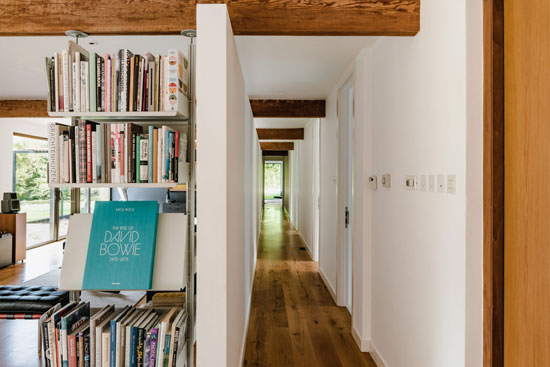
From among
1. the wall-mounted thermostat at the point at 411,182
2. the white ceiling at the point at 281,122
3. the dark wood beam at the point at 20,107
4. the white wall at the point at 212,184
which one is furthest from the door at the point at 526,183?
the dark wood beam at the point at 20,107

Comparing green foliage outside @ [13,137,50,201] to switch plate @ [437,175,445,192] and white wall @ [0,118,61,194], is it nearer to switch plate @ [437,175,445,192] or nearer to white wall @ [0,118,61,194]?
white wall @ [0,118,61,194]

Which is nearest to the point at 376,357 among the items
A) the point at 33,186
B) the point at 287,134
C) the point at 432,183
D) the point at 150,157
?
the point at 432,183

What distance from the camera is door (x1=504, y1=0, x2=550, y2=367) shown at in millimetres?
1269

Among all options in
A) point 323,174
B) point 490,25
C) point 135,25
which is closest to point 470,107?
point 490,25

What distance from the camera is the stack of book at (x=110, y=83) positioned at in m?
1.84

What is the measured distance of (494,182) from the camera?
5.10 feet

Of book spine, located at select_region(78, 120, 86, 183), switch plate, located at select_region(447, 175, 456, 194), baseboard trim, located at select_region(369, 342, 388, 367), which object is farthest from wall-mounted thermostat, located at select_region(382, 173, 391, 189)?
book spine, located at select_region(78, 120, 86, 183)

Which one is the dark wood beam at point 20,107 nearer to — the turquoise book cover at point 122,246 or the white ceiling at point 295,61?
the white ceiling at point 295,61

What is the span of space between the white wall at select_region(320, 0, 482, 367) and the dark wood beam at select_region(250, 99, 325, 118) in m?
1.76

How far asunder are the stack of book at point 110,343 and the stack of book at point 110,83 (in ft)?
3.31

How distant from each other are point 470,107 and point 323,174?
3679mm

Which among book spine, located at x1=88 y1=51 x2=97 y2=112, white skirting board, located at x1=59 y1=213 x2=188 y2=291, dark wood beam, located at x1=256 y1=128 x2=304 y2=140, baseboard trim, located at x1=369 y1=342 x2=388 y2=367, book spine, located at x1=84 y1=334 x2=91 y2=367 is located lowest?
baseboard trim, located at x1=369 y1=342 x2=388 y2=367

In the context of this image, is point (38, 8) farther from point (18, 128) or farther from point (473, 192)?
point (18, 128)

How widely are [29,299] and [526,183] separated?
3.31 m
